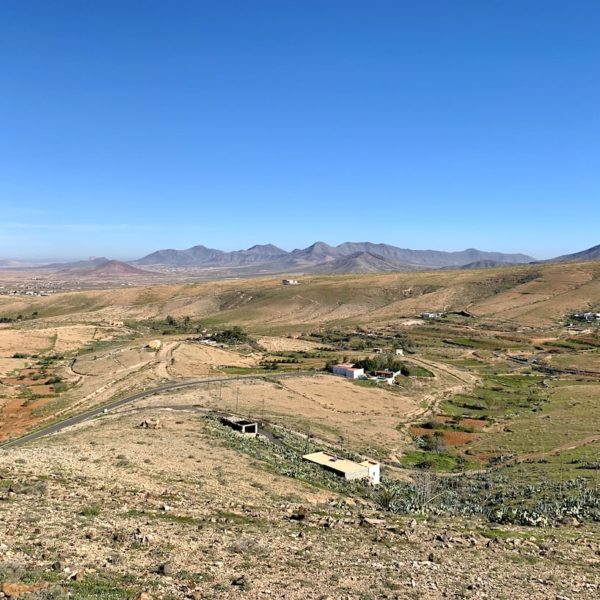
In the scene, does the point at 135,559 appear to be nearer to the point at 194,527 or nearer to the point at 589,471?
the point at 194,527

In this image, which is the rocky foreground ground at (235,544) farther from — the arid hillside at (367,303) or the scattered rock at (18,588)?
the arid hillside at (367,303)

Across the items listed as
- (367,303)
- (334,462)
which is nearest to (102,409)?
(334,462)

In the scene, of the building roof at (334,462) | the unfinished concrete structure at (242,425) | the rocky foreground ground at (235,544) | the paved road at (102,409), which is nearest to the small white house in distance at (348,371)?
A: the paved road at (102,409)

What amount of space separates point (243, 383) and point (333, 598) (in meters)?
53.3

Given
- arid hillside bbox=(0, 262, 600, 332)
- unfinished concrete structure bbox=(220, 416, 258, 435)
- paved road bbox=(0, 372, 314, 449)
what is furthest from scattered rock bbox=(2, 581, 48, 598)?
arid hillside bbox=(0, 262, 600, 332)

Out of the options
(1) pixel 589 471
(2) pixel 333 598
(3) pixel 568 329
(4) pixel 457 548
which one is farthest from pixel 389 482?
(3) pixel 568 329

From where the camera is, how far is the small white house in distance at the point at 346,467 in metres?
33.2

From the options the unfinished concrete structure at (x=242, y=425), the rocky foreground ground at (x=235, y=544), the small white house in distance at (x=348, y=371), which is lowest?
the small white house in distance at (x=348, y=371)

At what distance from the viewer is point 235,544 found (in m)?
17.2

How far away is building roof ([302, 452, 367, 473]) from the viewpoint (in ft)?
111

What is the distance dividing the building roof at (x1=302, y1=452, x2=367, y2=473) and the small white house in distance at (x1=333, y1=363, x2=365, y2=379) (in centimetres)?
4182

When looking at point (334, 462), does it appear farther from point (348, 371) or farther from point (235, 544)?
point (348, 371)

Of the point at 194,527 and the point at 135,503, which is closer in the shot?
the point at 194,527

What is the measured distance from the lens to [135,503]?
20.8m
